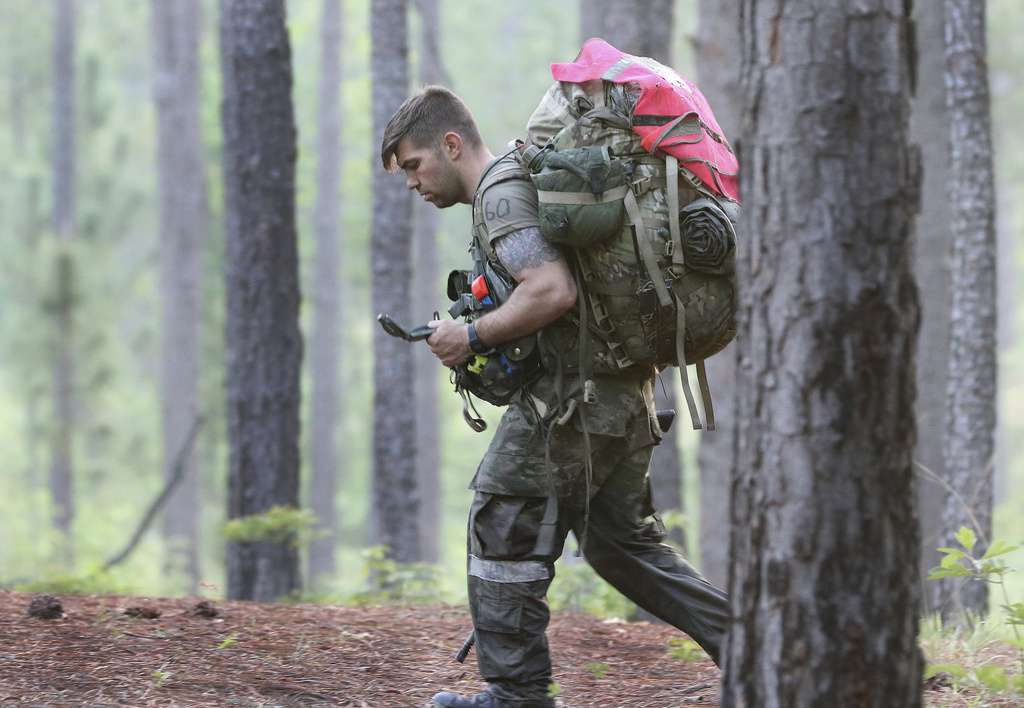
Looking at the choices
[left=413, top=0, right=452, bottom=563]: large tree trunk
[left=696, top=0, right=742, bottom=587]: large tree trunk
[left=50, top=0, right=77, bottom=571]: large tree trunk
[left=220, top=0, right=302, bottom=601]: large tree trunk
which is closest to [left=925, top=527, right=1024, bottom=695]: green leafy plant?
[left=696, top=0, right=742, bottom=587]: large tree trunk

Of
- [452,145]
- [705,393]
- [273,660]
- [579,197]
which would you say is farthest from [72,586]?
[579,197]

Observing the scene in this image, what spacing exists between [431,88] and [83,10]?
36.2 meters

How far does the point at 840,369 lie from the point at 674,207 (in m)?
1.18

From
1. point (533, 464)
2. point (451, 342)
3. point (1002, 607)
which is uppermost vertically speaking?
point (451, 342)

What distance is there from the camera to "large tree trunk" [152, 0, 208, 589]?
19859 millimetres

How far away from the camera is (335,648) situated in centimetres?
464

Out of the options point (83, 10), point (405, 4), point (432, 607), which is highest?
point (83, 10)

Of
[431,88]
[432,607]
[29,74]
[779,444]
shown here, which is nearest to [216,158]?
[29,74]

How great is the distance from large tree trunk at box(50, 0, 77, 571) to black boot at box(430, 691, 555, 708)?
15830mm

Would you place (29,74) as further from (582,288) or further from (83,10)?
(582,288)

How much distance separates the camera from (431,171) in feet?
12.6

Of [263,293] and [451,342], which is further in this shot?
[263,293]

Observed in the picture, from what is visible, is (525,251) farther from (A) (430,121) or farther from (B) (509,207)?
(A) (430,121)

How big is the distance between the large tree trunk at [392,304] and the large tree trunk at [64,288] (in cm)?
1070
